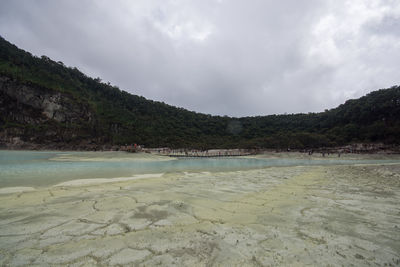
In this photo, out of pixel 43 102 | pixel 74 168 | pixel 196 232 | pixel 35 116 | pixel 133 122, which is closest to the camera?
pixel 196 232

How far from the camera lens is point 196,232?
9.06 feet

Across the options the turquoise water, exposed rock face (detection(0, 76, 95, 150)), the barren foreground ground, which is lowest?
the turquoise water

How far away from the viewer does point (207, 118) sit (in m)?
99.0

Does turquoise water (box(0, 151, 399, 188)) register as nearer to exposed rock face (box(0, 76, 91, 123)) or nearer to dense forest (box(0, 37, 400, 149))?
dense forest (box(0, 37, 400, 149))

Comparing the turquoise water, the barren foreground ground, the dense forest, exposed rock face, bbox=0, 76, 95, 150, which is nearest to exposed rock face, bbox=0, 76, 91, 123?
exposed rock face, bbox=0, 76, 95, 150

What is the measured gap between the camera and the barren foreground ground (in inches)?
80.9

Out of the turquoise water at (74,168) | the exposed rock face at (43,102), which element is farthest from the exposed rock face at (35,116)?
the turquoise water at (74,168)

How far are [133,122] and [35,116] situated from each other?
30.0m

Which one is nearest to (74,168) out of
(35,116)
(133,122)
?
(35,116)

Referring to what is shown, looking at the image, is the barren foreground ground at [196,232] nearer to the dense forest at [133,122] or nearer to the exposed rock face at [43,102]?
the dense forest at [133,122]

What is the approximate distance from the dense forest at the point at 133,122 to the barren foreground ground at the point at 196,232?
5539cm

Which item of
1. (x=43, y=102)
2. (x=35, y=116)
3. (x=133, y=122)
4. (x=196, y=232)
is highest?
(x=43, y=102)

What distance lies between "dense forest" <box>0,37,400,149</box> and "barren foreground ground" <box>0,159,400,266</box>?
5539 cm

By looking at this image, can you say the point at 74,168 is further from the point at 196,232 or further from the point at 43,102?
the point at 43,102
